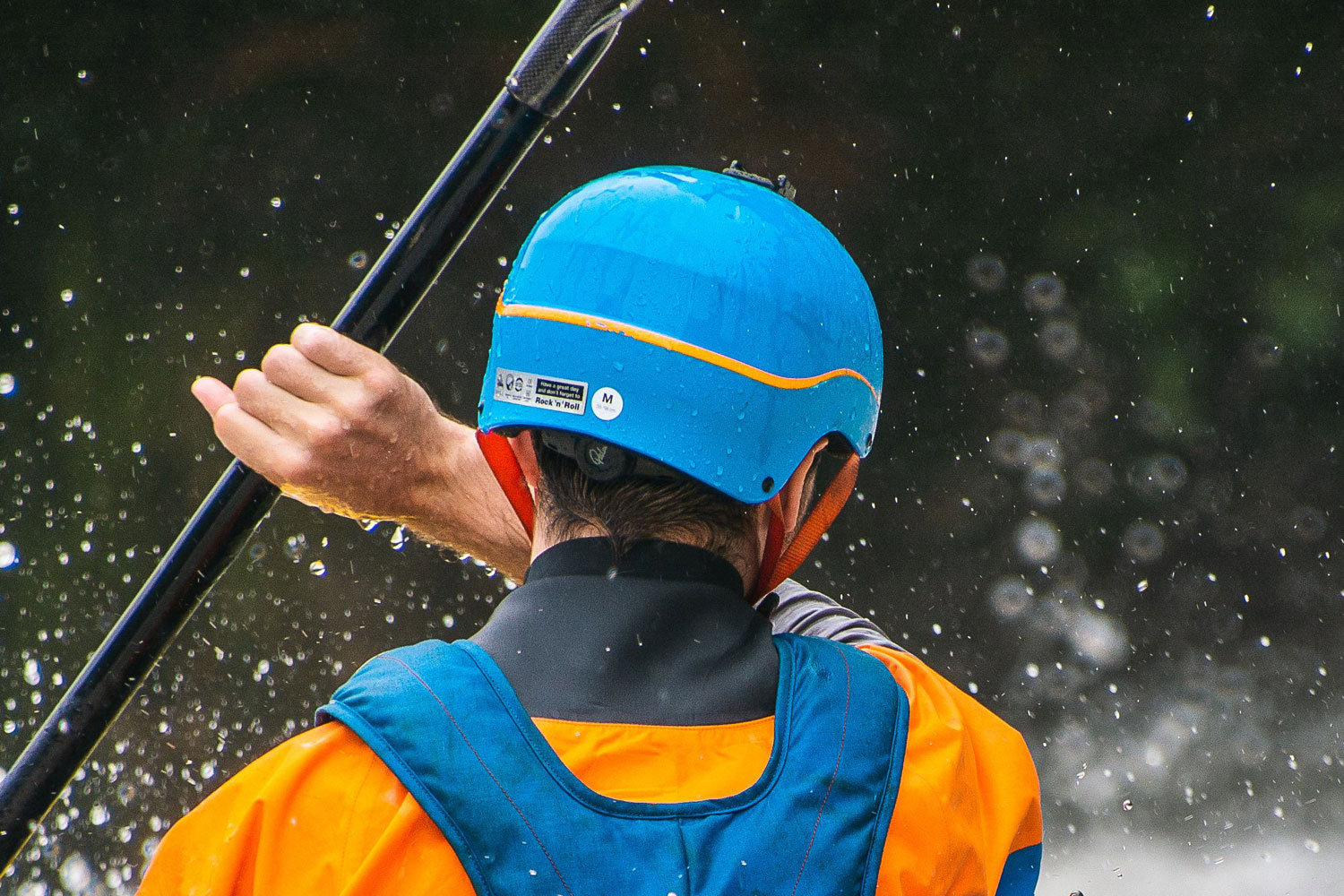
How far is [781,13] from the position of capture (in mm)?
4820

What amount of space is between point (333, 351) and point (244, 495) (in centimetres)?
21

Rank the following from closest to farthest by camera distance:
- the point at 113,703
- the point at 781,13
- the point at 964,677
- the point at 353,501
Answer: the point at 113,703
the point at 353,501
the point at 781,13
the point at 964,677

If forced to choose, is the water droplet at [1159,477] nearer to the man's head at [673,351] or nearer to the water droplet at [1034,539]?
the water droplet at [1034,539]

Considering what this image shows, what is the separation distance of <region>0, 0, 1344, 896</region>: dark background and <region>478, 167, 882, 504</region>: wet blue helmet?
12.1 feet

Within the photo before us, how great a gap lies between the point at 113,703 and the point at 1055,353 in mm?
4465

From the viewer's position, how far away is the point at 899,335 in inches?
207

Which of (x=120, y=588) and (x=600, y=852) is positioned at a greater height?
(x=600, y=852)

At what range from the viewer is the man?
3.23 ft

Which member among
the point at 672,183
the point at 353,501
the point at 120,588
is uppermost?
the point at 672,183

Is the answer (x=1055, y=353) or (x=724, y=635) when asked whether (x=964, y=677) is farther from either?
(x=724, y=635)

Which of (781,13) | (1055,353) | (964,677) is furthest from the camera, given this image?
(964,677)

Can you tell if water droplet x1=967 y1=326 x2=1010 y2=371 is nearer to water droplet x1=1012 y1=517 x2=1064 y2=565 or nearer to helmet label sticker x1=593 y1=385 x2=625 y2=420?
water droplet x1=1012 y1=517 x2=1064 y2=565

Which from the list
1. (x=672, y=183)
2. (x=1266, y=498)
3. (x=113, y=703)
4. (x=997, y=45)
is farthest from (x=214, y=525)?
(x=1266, y=498)

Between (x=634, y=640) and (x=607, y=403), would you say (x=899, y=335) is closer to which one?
(x=607, y=403)
